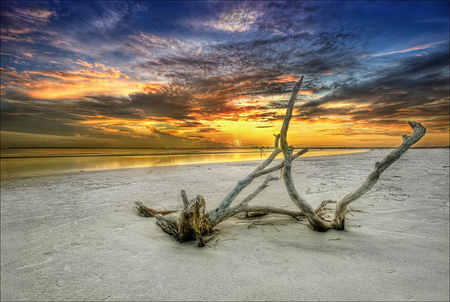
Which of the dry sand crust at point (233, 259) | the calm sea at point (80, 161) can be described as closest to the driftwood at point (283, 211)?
the dry sand crust at point (233, 259)

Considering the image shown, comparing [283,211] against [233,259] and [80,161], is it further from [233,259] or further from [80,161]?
[80,161]

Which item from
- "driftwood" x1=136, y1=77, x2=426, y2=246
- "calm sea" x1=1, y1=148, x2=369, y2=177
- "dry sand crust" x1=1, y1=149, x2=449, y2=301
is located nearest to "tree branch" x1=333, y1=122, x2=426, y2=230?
"driftwood" x1=136, y1=77, x2=426, y2=246

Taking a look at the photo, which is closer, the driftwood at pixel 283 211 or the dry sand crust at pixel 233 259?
the dry sand crust at pixel 233 259

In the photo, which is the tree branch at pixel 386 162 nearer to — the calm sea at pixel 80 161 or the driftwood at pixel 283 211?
the driftwood at pixel 283 211

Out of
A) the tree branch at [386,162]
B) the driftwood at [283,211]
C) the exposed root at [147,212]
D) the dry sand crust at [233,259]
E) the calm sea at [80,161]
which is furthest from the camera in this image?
the calm sea at [80,161]

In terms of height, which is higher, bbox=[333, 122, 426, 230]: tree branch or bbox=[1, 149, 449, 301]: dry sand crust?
bbox=[333, 122, 426, 230]: tree branch

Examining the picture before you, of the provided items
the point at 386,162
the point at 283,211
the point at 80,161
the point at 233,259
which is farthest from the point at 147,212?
the point at 80,161

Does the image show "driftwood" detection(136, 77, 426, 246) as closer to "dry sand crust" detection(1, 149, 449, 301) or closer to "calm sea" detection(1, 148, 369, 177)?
"dry sand crust" detection(1, 149, 449, 301)

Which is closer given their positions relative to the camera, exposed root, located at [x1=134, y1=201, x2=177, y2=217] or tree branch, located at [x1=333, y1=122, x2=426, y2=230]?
tree branch, located at [x1=333, y1=122, x2=426, y2=230]

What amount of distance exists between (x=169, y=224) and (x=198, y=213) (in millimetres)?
1059

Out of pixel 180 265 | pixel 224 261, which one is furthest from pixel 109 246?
pixel 224 261

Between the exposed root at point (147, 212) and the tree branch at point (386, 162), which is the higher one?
the tree branch at point (386, 162)

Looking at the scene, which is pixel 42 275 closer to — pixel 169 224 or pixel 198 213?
pixel 169 224

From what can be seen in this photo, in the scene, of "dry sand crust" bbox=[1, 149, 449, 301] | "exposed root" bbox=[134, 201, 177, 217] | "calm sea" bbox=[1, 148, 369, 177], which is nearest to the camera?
"dry sand crust" bbox=[1, 149, 449, 301]
